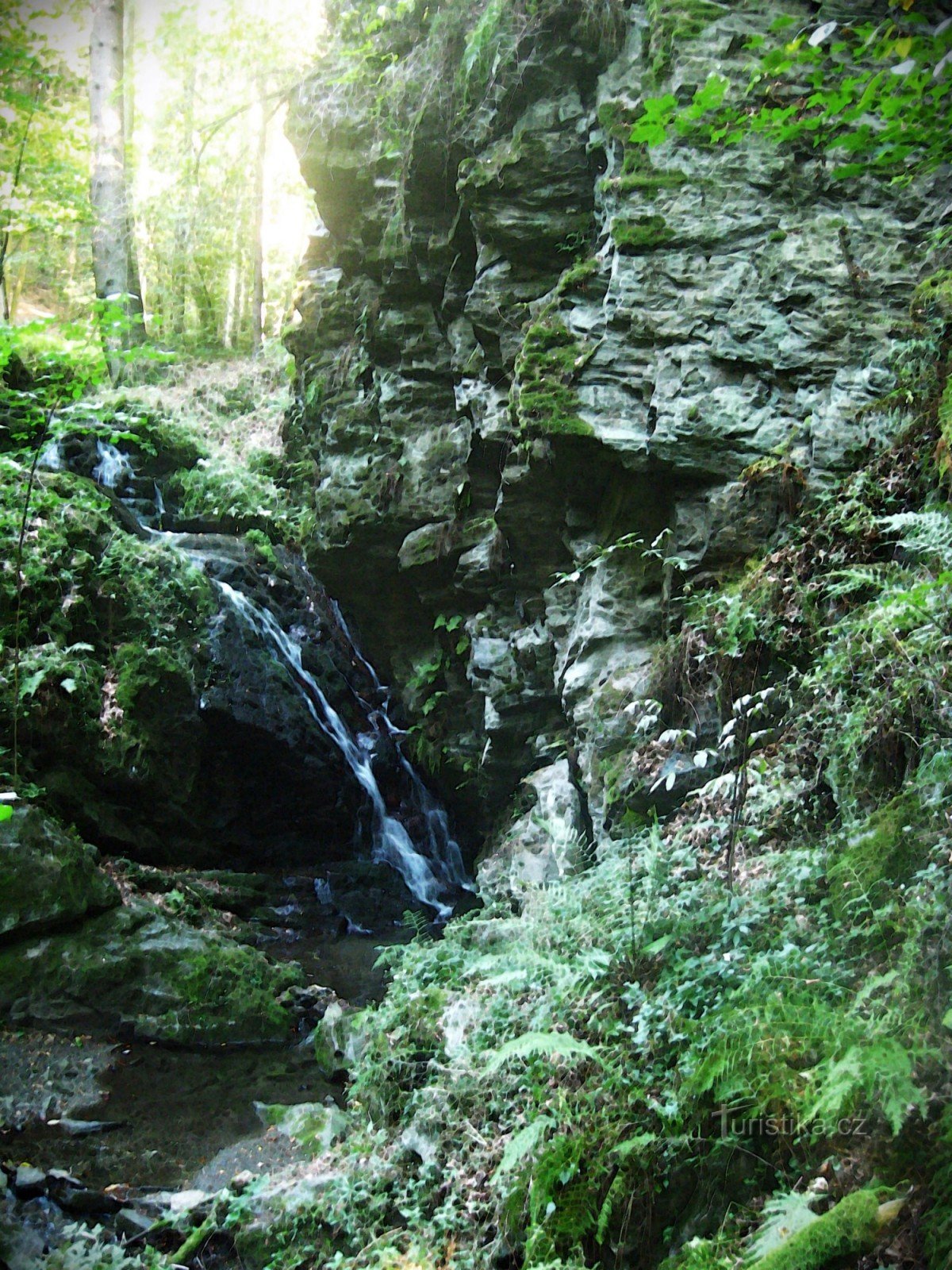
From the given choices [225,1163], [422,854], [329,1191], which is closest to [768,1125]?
[329,1191]

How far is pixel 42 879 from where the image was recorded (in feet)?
→ 23.2

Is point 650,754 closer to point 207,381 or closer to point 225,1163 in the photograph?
point 225,1163

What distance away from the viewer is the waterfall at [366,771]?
11.4m

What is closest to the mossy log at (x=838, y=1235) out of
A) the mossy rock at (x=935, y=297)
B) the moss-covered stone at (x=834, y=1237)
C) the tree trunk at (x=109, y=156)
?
the moss-covered stone at (x=834, y=1237)

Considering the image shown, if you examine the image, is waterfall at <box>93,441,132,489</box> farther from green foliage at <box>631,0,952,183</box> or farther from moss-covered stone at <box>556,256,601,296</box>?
green foliage at <box>631,0,952,183</box>

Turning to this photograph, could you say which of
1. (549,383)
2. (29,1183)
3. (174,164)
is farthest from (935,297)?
(174,164)

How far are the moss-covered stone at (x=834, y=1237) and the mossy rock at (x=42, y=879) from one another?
6.49 metres

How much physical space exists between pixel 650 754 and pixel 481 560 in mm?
3935

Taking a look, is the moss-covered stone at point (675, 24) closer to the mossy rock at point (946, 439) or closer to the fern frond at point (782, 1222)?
the mossy rock at point (946, 439)

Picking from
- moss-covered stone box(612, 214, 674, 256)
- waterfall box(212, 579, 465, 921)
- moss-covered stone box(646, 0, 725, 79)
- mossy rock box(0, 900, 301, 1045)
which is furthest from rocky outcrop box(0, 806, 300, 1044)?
moss-covered stone box(646, 0, 725, 79)

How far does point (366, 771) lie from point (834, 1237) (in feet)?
32.2

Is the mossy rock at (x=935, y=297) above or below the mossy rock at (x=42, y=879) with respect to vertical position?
above

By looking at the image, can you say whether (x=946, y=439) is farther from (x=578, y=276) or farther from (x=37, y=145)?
(x=37, y=145)

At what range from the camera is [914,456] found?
5.30 meters
